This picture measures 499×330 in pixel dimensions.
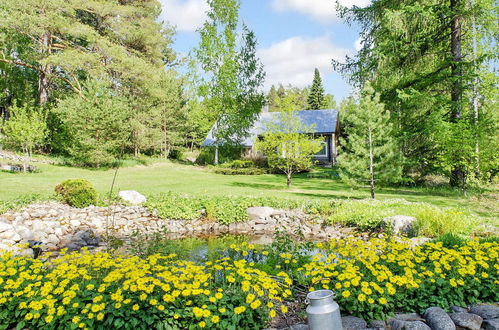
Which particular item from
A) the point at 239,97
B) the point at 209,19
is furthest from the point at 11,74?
the point at 239,97

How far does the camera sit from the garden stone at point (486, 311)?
3.21m

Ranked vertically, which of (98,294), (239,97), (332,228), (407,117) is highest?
(239,97)

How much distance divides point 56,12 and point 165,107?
10.9m

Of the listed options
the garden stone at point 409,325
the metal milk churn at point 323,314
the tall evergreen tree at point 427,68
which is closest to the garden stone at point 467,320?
the garden stone at point 409,325

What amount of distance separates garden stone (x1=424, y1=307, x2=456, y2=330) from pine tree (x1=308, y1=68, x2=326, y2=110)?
47.9m

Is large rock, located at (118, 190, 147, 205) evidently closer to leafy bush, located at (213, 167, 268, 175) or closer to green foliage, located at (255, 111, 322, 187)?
green foliage, located at (255, 111, 322, 187)

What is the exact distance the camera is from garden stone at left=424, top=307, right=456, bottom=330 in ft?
9.77

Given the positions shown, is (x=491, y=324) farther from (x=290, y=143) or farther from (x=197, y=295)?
(x=290, y=143)

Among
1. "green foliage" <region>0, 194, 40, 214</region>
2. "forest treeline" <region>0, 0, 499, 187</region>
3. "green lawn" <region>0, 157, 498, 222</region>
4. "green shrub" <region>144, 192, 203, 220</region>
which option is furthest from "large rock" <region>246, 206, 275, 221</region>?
"green foliage" <region>0, 194, 40, 214</region>

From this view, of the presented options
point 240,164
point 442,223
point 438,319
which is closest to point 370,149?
point 442,223

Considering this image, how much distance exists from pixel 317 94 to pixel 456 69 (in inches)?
1517

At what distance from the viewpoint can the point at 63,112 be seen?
18.7 meters

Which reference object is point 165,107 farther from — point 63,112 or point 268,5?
point 268,5

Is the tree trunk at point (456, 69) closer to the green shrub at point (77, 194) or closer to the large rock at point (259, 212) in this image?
the large rock at point (259, 212)
